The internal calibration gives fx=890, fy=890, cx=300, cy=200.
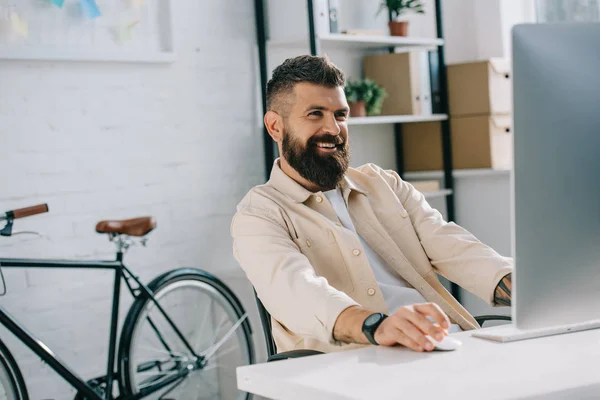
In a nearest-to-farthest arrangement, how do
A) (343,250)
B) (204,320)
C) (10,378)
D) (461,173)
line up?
→ 1. (343,250)
2. (10,378)
3. (204,320)
4. (461,173)

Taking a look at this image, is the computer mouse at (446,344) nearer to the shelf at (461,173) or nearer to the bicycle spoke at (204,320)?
the bicycle spoke at (204,320)

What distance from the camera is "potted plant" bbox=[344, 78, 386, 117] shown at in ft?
13.1

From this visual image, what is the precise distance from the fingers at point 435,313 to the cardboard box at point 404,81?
2.84 metres

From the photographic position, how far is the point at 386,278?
6.78 ft

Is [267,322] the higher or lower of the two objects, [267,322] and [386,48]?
the lower

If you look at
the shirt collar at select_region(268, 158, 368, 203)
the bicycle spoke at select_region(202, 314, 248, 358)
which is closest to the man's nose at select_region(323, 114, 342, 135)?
the shirt collar at select_region(268, 158, 368, 203)

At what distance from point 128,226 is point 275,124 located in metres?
1.01

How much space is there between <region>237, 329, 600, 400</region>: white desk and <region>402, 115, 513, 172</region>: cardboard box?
281cm

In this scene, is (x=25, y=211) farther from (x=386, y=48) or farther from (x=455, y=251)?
(x=386, y=48)

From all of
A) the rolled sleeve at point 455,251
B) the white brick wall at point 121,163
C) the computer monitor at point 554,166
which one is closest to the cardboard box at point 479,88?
the white brick wall at point 121,163

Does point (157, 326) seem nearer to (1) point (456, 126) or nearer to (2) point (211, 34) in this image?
(2) point (211, 34)

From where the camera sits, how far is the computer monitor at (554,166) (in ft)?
3.63

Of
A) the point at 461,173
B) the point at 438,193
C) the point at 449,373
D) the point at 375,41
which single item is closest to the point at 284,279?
the point at 449,373

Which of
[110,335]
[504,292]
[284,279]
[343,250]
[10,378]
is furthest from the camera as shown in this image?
[110,335]
